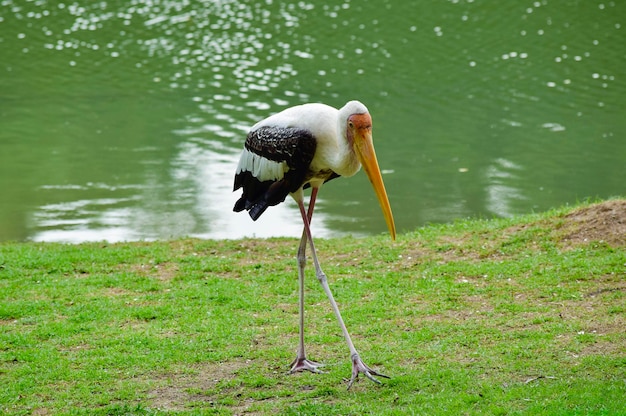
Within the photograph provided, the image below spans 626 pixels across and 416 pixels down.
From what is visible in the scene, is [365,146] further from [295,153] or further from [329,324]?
[329,324]

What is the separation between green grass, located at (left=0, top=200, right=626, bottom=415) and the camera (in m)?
6.08

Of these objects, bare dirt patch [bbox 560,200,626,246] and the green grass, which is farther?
bare dirt patch [bbox 560,200,626,246]

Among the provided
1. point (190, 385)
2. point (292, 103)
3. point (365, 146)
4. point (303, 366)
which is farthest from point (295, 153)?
point (292, 103)

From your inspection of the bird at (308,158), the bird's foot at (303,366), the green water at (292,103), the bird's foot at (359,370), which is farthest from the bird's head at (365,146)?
the green water at (292,103)

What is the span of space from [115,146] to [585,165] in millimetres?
8278

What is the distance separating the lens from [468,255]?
31.3ft

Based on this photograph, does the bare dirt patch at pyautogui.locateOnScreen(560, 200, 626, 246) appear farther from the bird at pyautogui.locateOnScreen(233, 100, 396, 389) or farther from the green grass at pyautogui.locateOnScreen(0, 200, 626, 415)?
the bird at pyautogui.locateOnScreen(233, 100, 396, 389)

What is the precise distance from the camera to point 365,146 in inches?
250

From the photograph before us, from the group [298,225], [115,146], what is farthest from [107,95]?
[298,225]

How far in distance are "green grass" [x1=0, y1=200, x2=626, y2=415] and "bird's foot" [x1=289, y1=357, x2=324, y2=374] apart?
0.32 ft

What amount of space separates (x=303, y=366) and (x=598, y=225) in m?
4.34

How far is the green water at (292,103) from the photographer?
1320cm

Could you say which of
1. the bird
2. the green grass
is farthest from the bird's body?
the green grass

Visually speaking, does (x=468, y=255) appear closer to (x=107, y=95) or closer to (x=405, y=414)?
(x=405, y=414)
